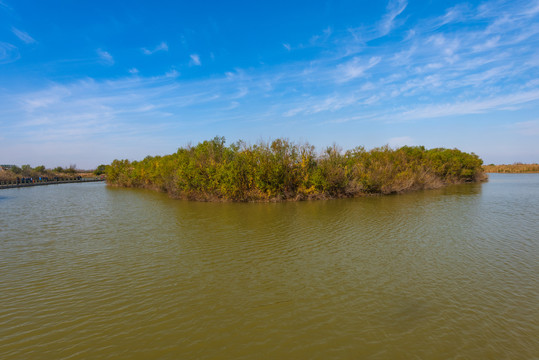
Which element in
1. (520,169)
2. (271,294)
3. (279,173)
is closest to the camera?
(271,294)

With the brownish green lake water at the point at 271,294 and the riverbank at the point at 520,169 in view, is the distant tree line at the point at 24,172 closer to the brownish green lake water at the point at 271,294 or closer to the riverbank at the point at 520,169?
the brownish green lake water at the point at 271,294

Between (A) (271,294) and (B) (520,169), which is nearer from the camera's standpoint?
(A) (271,294)

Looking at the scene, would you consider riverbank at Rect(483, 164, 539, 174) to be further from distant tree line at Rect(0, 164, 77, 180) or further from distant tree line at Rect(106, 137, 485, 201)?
distant tree line at Rect(0, 164, 77, 180)

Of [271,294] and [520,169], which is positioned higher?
[520,169]

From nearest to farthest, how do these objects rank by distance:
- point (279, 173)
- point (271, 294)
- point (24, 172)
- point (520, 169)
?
point (271, 294) < point (279, 173) < point (24, 172) < point (520, 169)

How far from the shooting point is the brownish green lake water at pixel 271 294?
4781 mm

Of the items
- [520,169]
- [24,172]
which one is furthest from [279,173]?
[520,169]

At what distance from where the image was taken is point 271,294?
6.67 m

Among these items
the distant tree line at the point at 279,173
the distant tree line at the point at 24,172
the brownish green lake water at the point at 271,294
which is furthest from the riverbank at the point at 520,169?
the distant tree line at the point at 24,172

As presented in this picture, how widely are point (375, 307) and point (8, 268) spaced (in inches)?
445

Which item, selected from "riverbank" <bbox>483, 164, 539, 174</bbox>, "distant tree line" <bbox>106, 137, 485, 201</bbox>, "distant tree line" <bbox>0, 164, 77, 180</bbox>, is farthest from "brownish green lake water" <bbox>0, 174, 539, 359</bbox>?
"riverbank" <bbox>483, 164, 539, 174</bbox>

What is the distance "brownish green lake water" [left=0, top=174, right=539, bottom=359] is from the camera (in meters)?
4.78

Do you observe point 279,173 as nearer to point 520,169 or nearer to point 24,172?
A: point 24,172

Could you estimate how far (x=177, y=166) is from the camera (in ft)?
97.2
